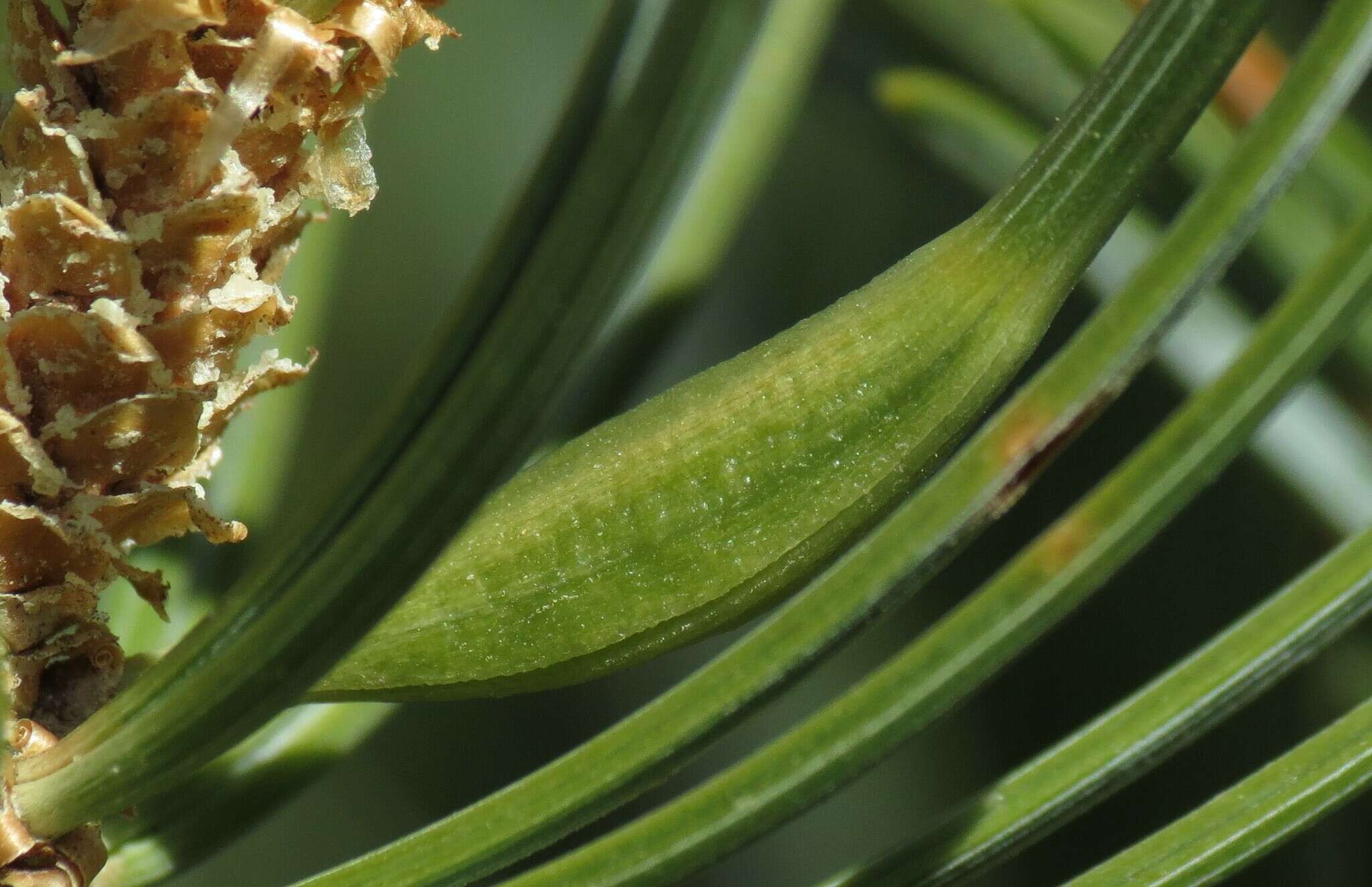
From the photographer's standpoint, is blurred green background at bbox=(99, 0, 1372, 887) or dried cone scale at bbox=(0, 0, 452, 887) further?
blurred green background at bbox=(99, 0, 1372, 887)

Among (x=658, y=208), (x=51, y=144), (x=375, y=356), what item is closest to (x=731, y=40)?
(x=658, y=208)

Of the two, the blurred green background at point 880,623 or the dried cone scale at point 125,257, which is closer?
the dried cone scale at point 125,257

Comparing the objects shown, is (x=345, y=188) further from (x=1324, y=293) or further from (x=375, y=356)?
(x=375, y=356)

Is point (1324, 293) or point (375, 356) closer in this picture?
point (1324, 293)
